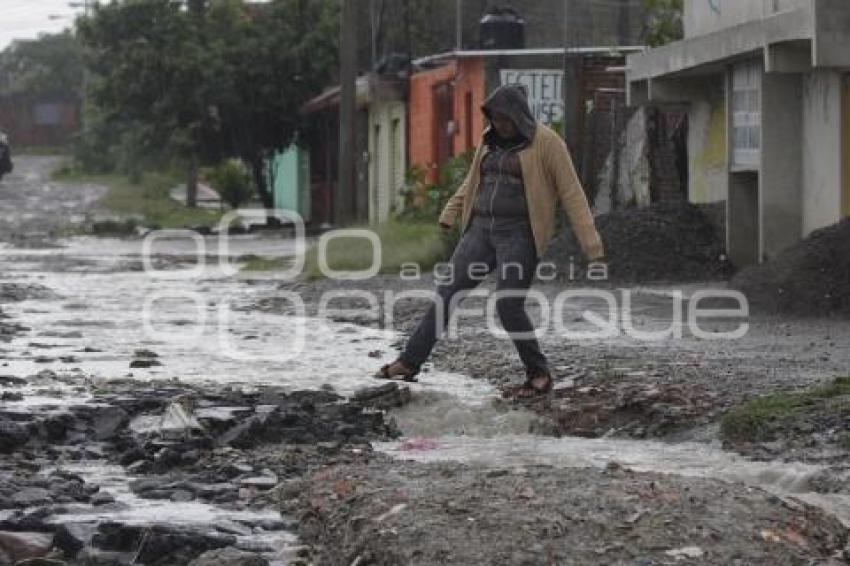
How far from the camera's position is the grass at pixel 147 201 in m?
45.8

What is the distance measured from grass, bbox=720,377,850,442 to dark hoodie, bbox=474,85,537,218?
2.01 meters

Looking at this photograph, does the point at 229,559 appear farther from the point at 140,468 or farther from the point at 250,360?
the point at 250,360

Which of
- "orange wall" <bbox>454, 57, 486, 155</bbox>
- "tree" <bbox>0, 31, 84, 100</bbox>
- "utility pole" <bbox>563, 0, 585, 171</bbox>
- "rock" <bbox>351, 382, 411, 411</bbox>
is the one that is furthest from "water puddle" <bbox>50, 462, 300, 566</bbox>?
"tree" <bbox>0, 31, 84, 100</bbox>

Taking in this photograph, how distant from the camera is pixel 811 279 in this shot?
51.4ft

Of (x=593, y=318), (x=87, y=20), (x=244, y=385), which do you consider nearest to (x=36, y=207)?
(x=87, y=20)

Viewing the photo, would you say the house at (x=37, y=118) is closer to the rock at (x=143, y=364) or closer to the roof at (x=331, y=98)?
the roof at (x=331, y=98)

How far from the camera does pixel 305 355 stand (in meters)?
13.6

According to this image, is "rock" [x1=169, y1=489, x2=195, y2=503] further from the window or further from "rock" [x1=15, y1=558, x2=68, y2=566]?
the window

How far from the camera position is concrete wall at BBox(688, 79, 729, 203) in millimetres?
21891

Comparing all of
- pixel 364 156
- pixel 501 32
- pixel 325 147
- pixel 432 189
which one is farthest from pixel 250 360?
pixel 325 147

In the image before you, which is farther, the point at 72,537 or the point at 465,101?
the point at 465,101

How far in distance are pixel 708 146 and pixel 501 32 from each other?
800 cm

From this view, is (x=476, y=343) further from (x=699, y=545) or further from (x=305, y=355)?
(x=699, y=545)

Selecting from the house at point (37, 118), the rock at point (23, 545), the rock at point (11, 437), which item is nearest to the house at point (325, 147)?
the rock at point (11, 437)
